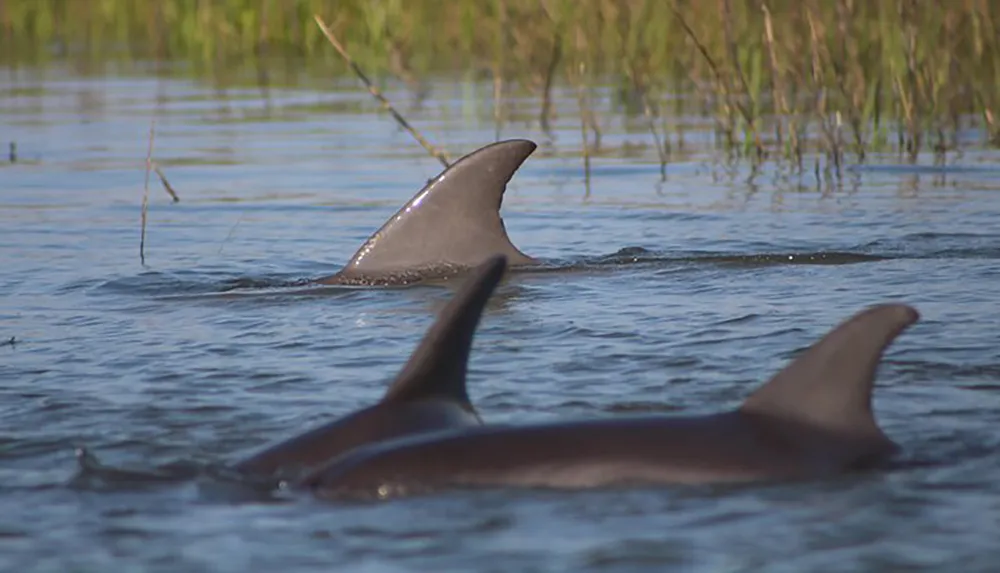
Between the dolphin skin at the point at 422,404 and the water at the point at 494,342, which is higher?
the dolphin skin at the point at 422,404

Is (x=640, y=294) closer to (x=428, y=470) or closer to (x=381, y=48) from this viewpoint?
(x=428, y=470)

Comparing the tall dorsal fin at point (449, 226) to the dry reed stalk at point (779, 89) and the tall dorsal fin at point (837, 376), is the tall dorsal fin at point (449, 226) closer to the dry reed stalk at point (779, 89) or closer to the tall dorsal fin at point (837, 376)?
the tall dorsal fin at point (837, 376)

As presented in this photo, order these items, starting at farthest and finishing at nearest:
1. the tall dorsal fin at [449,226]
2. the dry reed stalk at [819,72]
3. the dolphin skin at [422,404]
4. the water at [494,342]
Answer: the dry reed stalk at [819,72] → the tall dorsal fin at [449,226] → the dolphin skin at [422,404] → the water at [494,342]

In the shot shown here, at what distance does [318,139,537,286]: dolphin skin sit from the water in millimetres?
191

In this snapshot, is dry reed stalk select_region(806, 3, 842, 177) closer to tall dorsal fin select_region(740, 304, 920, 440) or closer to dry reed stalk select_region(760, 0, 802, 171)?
dry reed stalk select_region(760, 0, 802, 171)

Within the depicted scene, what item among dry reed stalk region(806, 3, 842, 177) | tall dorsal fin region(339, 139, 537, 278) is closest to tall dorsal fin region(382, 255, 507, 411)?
tall dorsal fin region(339, 139, 537, 278)

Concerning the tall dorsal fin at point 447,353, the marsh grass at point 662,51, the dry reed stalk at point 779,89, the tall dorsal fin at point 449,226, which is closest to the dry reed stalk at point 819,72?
the marsh grass at point 662,51

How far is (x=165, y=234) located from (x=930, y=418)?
5.69 metres

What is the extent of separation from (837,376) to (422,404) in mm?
951

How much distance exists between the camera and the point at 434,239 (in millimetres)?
7445

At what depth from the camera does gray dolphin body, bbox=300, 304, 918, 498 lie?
390 centimetres

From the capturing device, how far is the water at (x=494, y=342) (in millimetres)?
3832

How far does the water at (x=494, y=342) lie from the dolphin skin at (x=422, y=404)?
15cm

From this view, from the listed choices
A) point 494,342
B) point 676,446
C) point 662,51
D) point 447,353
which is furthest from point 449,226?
point 662,51
